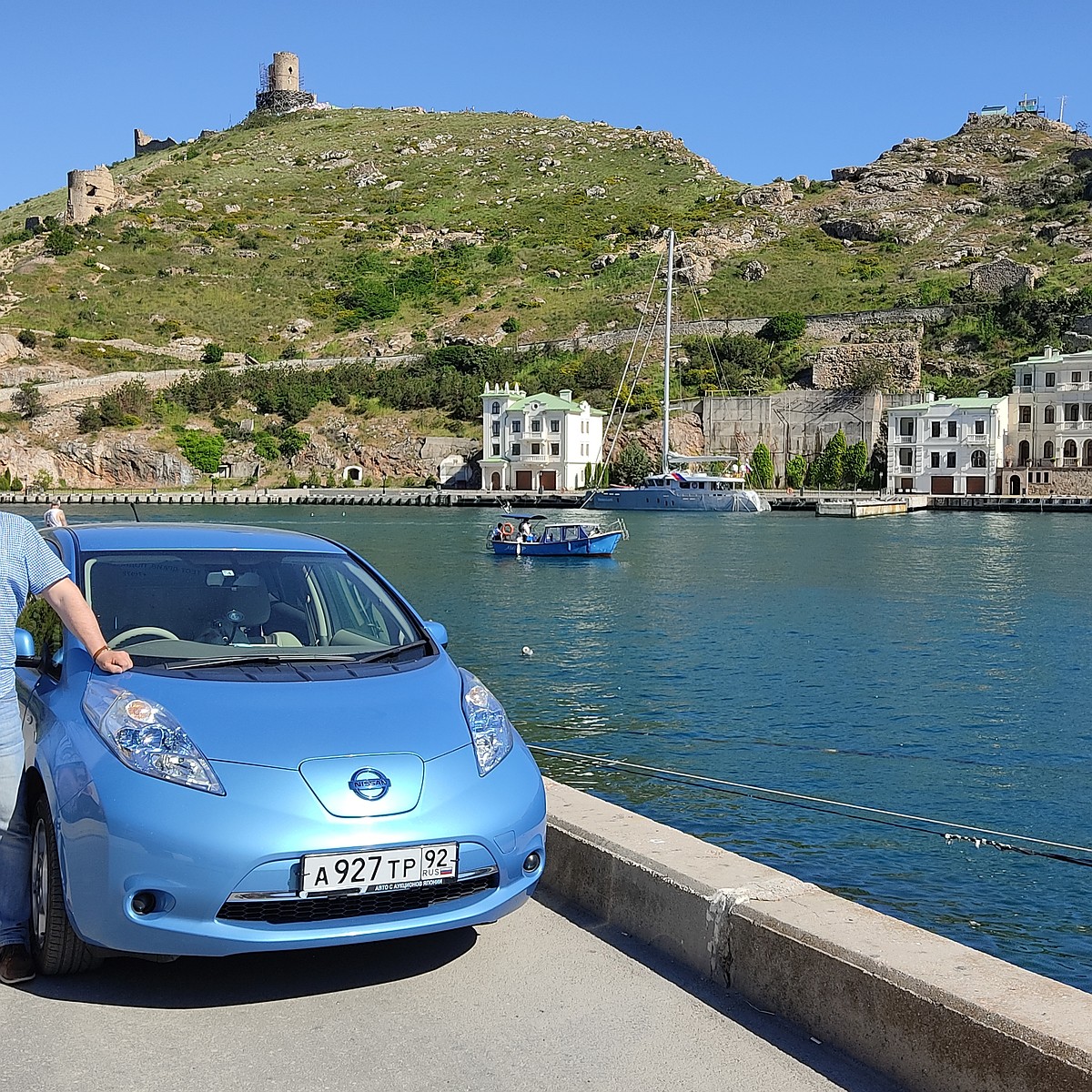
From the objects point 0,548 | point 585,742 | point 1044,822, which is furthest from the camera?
point 585,742

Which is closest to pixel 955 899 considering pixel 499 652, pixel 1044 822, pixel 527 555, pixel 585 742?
pixel 1044 822

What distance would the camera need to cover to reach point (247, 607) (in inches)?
254

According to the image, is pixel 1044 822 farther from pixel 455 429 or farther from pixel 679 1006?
pixel 455 429

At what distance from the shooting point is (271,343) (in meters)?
127

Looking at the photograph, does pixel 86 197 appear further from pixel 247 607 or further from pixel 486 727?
pixel 486 727

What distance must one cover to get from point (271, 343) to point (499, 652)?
10937cm

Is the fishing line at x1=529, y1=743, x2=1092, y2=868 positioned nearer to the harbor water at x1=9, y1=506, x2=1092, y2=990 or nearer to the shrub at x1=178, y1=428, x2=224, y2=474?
the harbor water at x1=9, y1=506, x2=1092, y2=990

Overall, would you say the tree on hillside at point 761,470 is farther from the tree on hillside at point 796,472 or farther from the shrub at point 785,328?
the shrub at point 785,328

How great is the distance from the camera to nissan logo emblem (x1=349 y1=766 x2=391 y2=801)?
456 cm

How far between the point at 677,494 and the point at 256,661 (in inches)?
3074

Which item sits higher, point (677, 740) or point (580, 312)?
point (580, 312)

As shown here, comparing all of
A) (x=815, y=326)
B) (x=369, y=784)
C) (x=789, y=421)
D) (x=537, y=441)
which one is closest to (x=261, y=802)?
(x=369, y=784)

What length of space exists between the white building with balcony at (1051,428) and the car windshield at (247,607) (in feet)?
287

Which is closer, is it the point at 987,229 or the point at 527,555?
the point at 527,555
